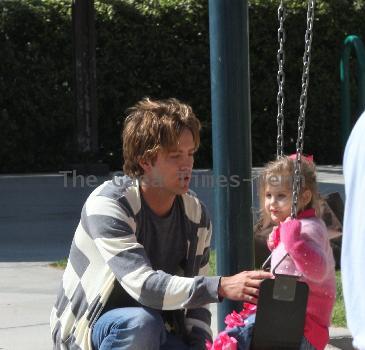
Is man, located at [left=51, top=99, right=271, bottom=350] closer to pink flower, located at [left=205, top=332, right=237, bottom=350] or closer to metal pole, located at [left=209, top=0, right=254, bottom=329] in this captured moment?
pink flower, located at [left=205, top=332, right=237, bottom=350]

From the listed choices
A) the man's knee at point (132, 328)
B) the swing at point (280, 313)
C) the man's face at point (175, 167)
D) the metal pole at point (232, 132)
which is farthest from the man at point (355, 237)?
the metal pole at point (232, 132)

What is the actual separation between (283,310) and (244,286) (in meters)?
0.14

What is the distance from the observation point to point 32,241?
27.3 feet

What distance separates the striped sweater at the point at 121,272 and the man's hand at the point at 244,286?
0.03 metres

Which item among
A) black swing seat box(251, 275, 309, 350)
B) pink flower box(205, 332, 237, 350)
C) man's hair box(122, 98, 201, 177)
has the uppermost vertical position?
man's hair box(122, 98, 201, 177)

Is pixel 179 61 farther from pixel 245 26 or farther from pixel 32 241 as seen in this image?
pixel 245 26

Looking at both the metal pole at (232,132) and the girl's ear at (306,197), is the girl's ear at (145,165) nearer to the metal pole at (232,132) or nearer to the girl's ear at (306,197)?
the metal pole at (232,132)

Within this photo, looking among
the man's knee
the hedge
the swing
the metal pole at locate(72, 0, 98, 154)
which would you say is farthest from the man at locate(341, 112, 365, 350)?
the hedge

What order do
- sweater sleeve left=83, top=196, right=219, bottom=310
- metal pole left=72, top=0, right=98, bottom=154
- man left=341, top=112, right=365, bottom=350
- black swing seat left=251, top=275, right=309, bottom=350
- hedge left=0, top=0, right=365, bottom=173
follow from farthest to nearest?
hedge left=0, top=0, right=365, bottom=173
metal pole left=72, top=0, right=98, bottom=154
sweater sleeve left=83, top=196, right=219, bottom=310
black swing seat left=251, top=275, right=309, bottom=350
man left=341, top=112, right=365, bottom=350

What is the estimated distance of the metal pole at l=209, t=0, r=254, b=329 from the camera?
403 centimetres

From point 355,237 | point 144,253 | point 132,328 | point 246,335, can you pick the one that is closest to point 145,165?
point 144,253

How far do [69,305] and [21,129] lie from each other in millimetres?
9251

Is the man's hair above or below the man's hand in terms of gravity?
above

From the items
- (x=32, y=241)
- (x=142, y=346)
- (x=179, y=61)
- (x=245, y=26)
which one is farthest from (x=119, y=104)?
(x=142, y=346)
